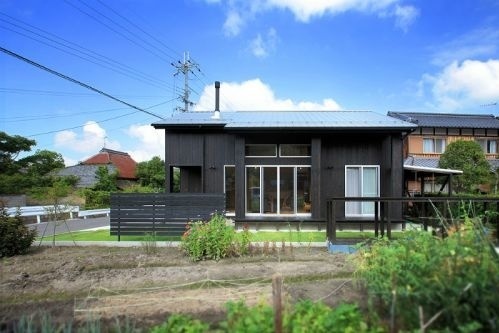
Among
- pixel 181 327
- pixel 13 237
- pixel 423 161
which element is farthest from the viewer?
pixel 423 161

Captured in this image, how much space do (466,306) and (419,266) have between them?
553 mm

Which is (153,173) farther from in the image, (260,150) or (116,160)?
(260,150)

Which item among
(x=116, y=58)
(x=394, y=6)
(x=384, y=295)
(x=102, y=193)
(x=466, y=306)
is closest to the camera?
(x=466, y=306)

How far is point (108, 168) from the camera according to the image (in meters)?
40.3

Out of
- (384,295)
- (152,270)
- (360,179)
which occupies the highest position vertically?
(360,179)

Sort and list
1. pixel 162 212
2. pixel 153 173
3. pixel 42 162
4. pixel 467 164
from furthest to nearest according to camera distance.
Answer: pixel 153 173 < pixel 42 162 < pixel 467 164 < pixel 162 212

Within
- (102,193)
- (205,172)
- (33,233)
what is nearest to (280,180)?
(205,172)

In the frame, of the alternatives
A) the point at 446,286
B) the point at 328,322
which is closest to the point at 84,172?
the point at 328,322

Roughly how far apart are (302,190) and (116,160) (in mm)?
36961

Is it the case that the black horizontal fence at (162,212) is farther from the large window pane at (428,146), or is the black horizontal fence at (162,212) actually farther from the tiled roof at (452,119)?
the large window pane at (428,146)

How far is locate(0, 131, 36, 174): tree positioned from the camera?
83.6 feet

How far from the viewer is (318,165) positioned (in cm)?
1230

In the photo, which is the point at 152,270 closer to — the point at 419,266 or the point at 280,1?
the point at 419,266

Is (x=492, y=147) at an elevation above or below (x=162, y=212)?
above
